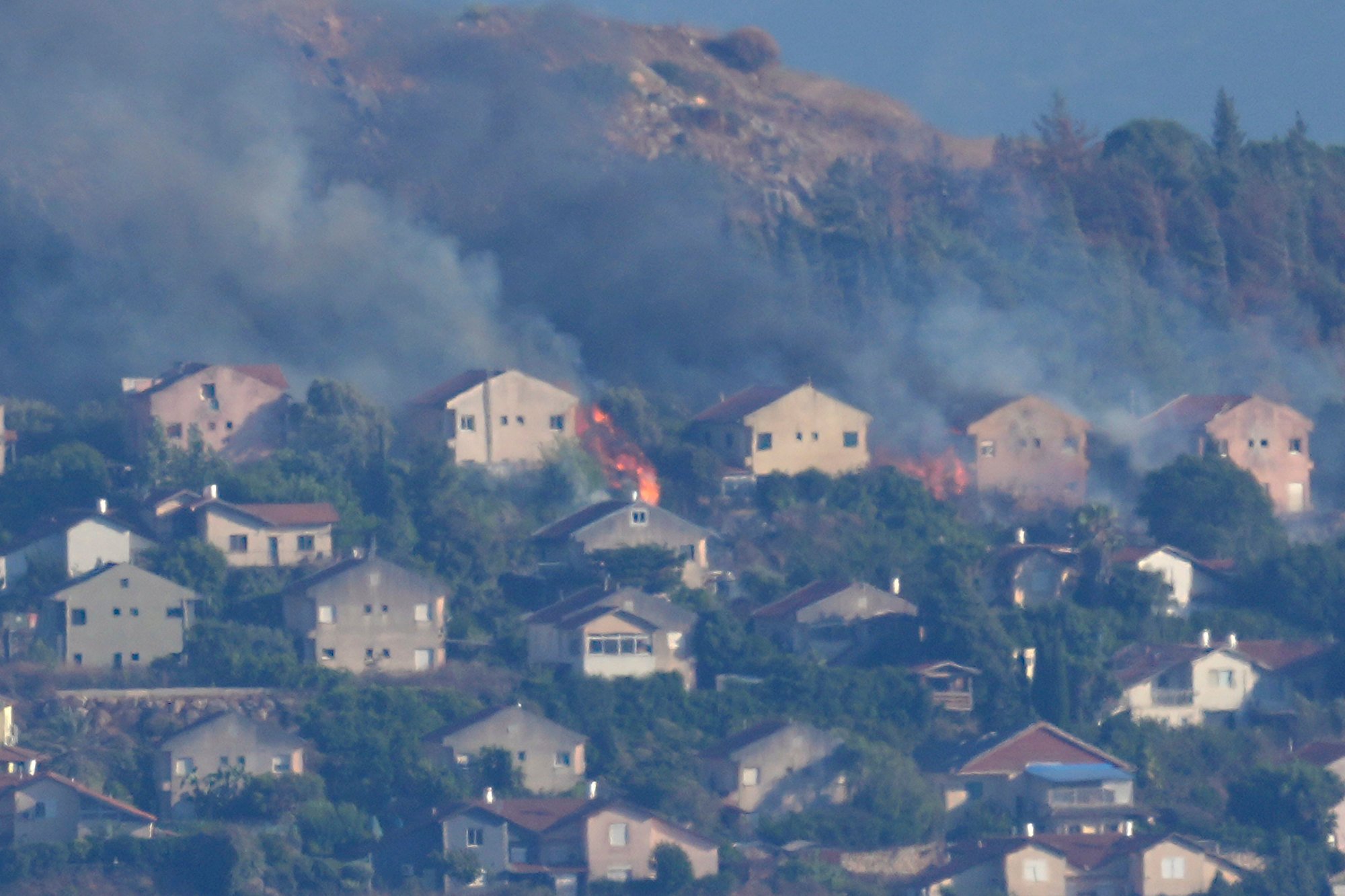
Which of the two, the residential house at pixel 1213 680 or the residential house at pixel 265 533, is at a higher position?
the residential house at pixel 265 533

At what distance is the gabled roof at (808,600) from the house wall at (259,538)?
770 cm

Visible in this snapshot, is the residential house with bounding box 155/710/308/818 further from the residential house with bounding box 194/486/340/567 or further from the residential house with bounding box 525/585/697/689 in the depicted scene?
the residential house with bounding box 194/486/340/567

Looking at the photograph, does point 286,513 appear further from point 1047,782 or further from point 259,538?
point 1047,782

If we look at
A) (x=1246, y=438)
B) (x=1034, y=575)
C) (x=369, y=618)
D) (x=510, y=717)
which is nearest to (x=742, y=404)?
(x=1034, y=575)

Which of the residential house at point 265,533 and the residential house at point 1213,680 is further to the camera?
the residential house at point 265,533

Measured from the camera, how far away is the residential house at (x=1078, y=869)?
50469 millimetres

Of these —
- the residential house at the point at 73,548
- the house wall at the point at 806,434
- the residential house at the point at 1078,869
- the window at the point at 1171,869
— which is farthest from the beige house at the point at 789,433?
the window at the point at 1171,869

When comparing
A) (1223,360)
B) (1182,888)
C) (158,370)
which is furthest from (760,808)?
(1223,360)

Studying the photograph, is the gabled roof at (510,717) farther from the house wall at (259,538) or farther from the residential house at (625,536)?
the house wall at (259,538)

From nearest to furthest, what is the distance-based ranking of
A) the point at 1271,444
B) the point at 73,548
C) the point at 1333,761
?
the point at 1333,761
the point at 73,548
the point at 1271,444

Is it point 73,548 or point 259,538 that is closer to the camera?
point 73,548

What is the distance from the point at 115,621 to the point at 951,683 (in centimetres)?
1373

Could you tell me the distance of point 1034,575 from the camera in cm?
6134

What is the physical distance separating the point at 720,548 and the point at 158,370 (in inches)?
525
